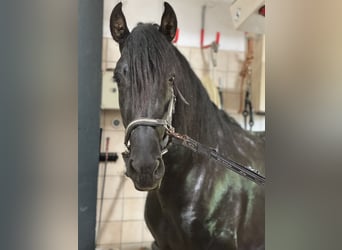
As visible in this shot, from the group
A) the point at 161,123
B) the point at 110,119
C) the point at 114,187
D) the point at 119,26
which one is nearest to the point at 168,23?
the point at 119,26

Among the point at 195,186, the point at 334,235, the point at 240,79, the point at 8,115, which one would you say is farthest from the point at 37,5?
the point at 240,79

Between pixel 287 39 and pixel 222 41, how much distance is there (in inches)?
50.8

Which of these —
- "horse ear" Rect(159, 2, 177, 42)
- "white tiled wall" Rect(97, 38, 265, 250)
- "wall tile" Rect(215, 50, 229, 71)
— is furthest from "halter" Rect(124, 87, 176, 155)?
"wall tile" Rect(215, 50, 229, 71)

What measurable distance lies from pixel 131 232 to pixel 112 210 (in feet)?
0.43

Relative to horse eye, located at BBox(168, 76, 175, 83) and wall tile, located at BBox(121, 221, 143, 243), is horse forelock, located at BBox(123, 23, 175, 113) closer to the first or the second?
horse eye, located at BBox(168, 76, 175, 83)

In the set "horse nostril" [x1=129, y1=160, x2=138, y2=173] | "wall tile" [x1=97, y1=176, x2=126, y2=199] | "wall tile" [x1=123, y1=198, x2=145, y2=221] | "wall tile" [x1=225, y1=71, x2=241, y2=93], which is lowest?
"wall tile" [x1=123, y1=198, x2=145, y2=221]

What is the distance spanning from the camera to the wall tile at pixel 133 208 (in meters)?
1.40

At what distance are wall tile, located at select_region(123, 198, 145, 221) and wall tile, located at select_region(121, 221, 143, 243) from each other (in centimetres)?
3

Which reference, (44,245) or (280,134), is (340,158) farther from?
(44,245)

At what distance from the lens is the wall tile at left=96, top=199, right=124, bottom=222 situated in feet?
4.44

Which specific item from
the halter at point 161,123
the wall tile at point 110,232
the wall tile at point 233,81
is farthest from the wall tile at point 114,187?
the halter at point 161,123

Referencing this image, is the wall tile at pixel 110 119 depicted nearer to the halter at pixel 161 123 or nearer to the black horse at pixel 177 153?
the black horse at pixel 177 153

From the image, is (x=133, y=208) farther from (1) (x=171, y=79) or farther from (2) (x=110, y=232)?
(1) (x=171, y=79)

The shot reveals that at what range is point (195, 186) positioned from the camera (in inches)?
28.8
